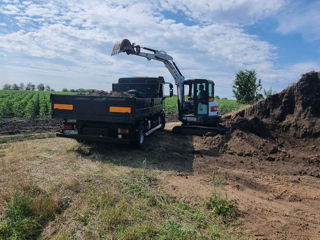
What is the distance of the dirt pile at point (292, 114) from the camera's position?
1016 centimetres

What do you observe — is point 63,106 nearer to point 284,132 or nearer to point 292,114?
point 284,132

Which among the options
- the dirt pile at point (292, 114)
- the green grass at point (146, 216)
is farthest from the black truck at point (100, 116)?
the dirt pile at point (292, 114)

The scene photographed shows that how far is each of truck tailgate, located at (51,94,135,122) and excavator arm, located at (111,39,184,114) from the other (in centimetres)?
312

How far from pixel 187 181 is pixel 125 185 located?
1.51 metres

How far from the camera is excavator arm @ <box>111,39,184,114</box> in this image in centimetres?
948

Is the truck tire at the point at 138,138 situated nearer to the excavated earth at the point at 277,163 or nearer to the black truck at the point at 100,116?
the black truck at the point at 100,116

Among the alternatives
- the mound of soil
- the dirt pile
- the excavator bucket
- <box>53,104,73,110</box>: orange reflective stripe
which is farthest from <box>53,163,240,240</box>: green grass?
the dirt pile

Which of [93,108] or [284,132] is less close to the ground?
[93,108]

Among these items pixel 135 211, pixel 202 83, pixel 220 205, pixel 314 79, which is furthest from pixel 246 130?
pixel 135 211

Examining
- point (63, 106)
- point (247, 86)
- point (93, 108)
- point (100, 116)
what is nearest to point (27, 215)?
point (100, 116)

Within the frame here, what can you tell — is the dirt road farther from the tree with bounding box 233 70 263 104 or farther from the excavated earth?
the tree with bounding box 233 70 263 104

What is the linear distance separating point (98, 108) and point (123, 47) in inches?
138

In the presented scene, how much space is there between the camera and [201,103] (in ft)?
37.4

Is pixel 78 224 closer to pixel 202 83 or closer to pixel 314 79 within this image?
pixel 202 83
